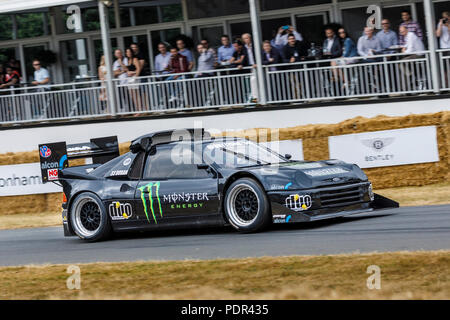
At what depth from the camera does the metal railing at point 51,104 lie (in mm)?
21703

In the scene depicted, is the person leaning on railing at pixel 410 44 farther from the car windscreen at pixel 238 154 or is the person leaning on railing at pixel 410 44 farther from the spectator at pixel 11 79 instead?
the spectator at pixel 11 79

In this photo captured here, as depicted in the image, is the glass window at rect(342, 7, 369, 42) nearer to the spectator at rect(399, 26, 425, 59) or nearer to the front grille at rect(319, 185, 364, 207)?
the spectator at rect(399, 26, 425, 59)

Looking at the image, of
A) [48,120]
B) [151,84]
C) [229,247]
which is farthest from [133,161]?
[48,120]

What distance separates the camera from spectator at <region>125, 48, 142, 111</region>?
67.3ft

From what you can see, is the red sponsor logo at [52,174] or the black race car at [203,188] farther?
the red sponsor logo at [52,174]

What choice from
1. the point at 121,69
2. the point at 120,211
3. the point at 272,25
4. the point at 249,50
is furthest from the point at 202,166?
the point at 272,25

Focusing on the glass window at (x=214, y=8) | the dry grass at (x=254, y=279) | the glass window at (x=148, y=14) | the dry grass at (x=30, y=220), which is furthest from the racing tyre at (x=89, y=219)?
the glass window at (x=148, y=14)

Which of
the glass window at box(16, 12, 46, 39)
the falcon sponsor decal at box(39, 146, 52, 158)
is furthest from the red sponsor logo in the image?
the glass window at box(16, 12, 46, 39)

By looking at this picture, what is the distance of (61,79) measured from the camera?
25.5 meters

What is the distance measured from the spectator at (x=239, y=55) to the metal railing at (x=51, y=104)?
151 inches

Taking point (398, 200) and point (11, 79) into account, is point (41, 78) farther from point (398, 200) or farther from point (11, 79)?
point (398, 200)

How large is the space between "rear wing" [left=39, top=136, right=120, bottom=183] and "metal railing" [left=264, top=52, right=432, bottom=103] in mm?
6441

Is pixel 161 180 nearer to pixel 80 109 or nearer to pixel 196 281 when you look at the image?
pixel 196 281

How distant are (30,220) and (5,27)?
36.8 feet
